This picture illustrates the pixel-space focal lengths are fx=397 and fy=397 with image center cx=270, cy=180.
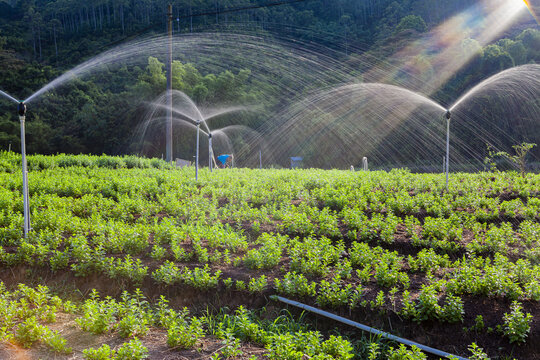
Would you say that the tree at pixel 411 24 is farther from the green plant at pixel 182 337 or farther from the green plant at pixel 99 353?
the green plant at pixel 99 353

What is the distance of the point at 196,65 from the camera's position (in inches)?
1663

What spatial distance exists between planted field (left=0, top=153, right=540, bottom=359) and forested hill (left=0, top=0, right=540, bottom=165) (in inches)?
1067

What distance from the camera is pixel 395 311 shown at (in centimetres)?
455

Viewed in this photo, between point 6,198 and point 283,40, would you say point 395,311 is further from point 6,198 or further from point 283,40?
point 283,40

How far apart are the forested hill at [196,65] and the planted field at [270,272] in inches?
1067

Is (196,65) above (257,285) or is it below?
above

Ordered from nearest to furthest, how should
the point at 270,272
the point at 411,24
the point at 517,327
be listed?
the point at 517,327, the point at 270,272, the point at 411,24

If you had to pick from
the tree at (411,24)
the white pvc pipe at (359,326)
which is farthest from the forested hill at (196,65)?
the white pvc pipe at (359,326)

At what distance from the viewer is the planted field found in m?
3.97

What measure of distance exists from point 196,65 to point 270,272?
39.9m

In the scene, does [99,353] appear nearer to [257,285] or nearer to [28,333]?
[28,333]

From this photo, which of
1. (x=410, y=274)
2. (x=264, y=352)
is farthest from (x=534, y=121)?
(x=264, y=352)

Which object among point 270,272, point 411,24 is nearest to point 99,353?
point 270,272

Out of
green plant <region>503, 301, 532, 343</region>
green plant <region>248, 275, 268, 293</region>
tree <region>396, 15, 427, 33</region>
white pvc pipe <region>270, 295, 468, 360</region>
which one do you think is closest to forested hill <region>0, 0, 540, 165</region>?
tree <region>396, 15, 427, 33</region>
